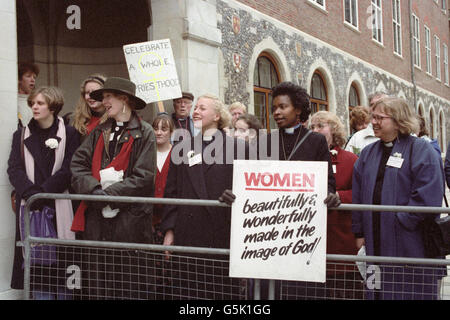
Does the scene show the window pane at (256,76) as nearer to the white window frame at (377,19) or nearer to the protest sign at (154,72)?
the protest sign at (154,72)

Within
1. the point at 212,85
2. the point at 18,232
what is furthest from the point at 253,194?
the point at 212,85

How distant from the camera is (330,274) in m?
3.69

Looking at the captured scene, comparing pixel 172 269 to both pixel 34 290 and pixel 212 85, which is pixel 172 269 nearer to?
pixel 34 290

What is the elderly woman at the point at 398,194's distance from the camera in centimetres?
336

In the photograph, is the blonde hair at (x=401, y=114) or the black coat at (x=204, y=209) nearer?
the blonde hair at (x=401, y=114)

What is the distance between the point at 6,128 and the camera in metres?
4.55

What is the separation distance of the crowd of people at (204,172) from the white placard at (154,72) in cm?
112

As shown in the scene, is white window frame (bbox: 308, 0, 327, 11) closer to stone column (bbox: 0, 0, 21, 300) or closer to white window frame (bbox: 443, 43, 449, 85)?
stone column (bbox: 0, 0, 21, 300)

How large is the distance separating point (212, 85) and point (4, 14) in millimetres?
3979

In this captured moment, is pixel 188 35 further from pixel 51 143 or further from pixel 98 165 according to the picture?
pixel 98 165

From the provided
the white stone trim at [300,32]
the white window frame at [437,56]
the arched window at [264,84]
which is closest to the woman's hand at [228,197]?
the white stone trim at [300,32]

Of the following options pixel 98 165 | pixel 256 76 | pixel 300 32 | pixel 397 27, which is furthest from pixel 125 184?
pixel 397 27

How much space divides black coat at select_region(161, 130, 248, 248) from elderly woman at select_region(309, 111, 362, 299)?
85 centimetres

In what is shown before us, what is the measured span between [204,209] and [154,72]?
2.37 metres
